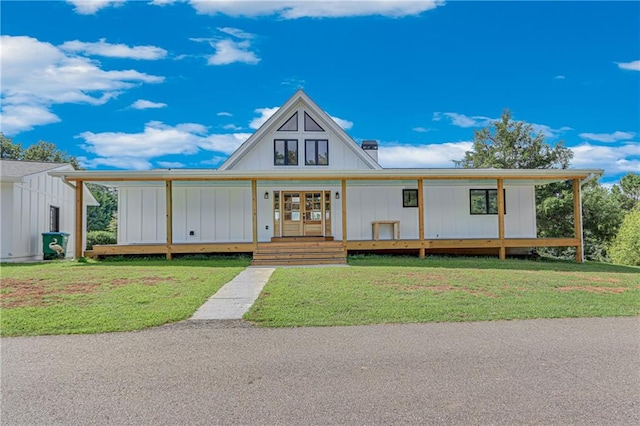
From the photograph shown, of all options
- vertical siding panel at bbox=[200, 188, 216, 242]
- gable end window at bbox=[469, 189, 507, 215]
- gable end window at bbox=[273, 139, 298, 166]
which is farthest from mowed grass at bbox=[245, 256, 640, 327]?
gable end window at bbox=[273, 139, 298, 166]

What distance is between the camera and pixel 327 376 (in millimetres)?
3582

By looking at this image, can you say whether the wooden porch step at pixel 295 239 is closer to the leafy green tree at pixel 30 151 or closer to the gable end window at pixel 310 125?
the gable end window at pixel 310 125

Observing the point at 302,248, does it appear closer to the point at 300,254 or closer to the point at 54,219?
the point at 300,254

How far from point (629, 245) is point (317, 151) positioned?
13237 millimetres

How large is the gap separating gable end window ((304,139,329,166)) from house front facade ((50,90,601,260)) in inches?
1.5

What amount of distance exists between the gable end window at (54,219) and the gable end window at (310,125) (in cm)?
1024

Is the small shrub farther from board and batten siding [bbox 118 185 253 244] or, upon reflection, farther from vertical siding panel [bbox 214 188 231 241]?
vertical siding panel [bbox 214 188 231 241]

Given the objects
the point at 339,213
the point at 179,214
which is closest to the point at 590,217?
the point at 339,213

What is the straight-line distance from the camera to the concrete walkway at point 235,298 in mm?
5906

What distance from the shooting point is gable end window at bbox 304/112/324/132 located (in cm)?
1617

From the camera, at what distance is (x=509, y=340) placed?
467cm

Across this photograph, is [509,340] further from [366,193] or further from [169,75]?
[169,75]

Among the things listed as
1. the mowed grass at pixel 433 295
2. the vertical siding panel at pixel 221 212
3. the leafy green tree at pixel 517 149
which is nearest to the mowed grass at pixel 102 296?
the mowed grass at pixel 433 295

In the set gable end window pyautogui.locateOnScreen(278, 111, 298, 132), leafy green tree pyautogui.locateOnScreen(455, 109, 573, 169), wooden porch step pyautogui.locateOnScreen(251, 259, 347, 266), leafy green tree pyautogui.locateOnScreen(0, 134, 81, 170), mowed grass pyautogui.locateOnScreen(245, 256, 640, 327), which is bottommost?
mowed grass pyautogui.locateOnScreen(245, 256, 640, 327)
